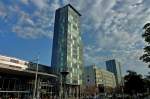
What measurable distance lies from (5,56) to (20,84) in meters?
12.0

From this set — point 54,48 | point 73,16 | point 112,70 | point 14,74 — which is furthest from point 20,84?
point 112,70

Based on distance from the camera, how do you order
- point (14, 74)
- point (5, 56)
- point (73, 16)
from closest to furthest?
point (14, 74)
point (5, 56)
point (73, 16)

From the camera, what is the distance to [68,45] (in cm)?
7569

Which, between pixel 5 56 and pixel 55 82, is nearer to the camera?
pixel 5 56

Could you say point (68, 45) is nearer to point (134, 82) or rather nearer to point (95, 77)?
point (134, 82)

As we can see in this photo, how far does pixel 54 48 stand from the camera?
3071 inches

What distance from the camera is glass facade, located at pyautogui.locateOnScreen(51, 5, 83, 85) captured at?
2891 inches

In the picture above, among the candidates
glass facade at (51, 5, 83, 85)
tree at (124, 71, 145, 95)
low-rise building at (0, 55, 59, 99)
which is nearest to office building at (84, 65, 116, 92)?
glass facade at (51, 5, 83, 85)

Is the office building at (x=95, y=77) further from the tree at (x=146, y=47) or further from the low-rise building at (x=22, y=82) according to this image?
the tree at (x=146, y=47)

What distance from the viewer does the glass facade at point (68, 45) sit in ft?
241

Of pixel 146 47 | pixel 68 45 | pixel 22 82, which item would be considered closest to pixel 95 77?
pixel 68 45

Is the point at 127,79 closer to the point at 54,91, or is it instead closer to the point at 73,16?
the point at 54,91

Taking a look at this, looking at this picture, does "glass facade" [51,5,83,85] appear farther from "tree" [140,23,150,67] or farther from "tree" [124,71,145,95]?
"tree" [140,23,150,67]

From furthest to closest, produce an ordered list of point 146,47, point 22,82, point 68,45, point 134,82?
point 68,45 < point 22,82 < point 134,82 < point 146,47
